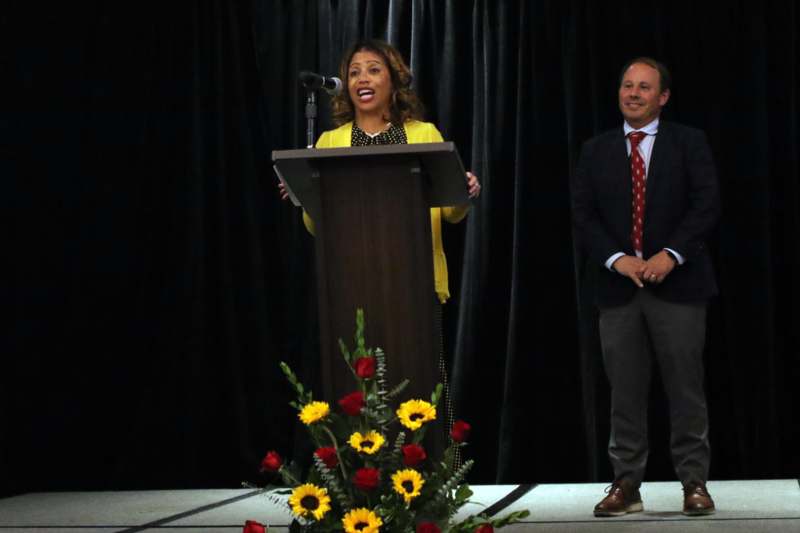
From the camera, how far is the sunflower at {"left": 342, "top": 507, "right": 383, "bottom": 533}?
2.01m

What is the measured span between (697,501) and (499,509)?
56 centimetres

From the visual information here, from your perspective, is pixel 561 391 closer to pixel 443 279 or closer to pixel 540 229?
pixel 540 229

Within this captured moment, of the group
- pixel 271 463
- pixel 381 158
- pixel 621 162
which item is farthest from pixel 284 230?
pixel 271 463

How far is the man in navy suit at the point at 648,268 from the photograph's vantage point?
125 inches

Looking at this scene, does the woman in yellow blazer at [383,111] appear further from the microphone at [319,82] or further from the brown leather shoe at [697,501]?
the brown leather shoe at [697,501]

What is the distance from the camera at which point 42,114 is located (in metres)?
4.37

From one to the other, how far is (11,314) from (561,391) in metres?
2.04

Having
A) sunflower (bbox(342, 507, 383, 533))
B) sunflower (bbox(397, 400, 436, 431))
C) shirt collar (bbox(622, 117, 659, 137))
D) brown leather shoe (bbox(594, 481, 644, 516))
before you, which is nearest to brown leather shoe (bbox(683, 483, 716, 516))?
brown leather shoe (bbox(594, 481, 644, 516))

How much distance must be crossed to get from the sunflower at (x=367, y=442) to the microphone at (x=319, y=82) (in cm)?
91

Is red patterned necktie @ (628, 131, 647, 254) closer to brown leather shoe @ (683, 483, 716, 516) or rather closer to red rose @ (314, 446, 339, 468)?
brown leather shoe @ (683, 483, 716, 516)

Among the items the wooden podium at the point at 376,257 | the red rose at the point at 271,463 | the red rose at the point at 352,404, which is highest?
the wooden podium at the point at 376,257

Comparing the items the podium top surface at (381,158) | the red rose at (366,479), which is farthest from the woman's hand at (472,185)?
the red rose at (366,479)

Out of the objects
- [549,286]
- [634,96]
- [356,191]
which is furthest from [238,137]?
[356,191]

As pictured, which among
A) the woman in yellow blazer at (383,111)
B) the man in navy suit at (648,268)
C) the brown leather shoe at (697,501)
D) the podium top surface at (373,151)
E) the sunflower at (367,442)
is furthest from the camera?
the man in navy suit at (648,268)
